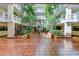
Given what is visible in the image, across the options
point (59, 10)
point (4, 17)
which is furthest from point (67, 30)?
point (4, 17)

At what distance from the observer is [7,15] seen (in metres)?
5.57

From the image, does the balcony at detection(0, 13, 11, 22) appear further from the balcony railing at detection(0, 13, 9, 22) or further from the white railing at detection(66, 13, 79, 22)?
the white railing at detection(66, 13, 79, 22)

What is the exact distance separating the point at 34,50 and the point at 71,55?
88 centimetres

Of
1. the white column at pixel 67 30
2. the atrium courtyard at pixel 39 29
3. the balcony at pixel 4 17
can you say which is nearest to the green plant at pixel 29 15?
the atrium courtyard at pixel 39 29

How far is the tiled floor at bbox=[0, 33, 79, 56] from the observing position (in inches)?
215

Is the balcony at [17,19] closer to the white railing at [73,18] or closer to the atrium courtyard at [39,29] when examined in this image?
the atrium courtyard at [39,29]

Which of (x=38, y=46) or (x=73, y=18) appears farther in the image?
(x=38, y=46)

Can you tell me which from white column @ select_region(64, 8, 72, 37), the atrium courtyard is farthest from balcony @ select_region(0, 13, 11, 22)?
white column @ select_region(64, 8, 72, 37)

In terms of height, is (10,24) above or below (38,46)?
above

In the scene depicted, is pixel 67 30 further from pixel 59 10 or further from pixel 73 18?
pixel 59 10

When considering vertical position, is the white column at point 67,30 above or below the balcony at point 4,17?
below

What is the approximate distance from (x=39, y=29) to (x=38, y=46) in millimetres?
410

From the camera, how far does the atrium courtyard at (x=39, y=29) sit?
18.1ft

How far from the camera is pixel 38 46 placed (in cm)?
566
